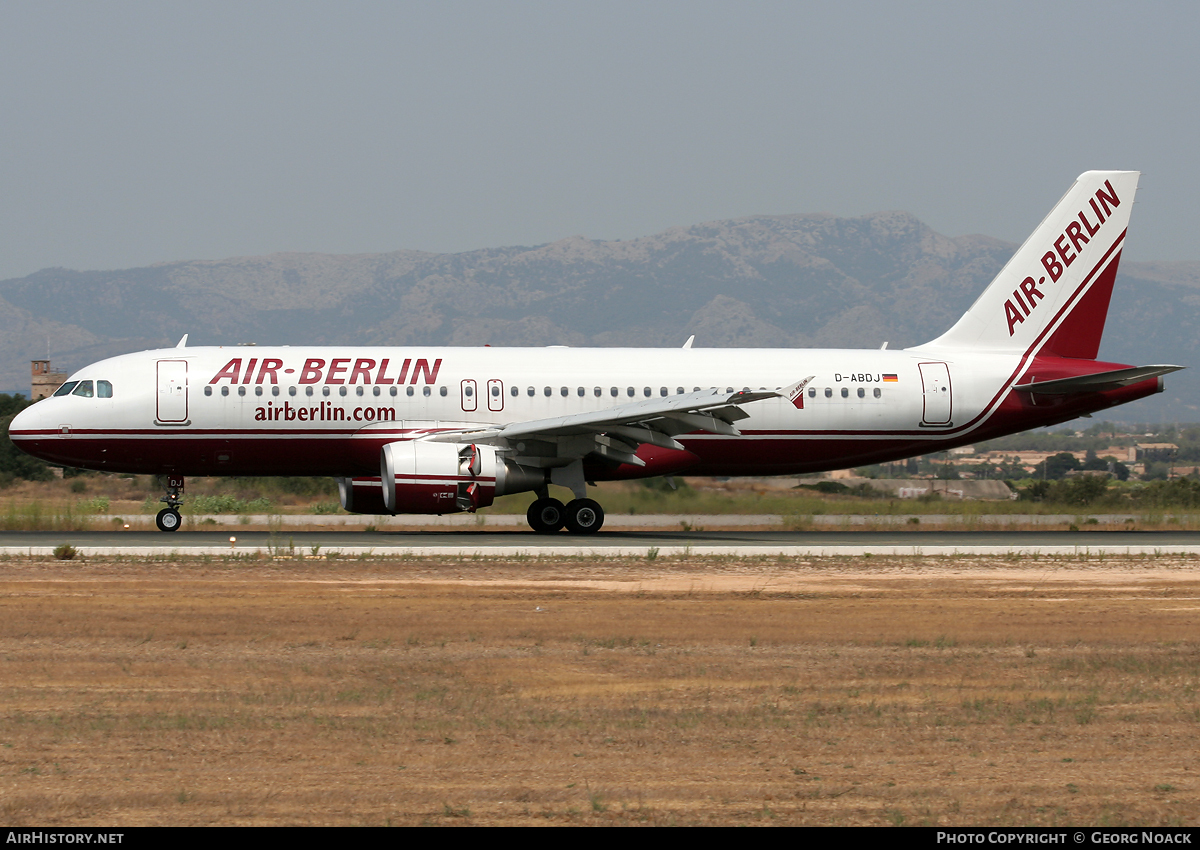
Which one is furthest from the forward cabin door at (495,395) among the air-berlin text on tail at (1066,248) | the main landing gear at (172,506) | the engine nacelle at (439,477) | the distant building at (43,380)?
the distant building at (43,380)

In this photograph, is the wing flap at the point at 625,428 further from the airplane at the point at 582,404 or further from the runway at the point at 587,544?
the runway at the point at 587,544

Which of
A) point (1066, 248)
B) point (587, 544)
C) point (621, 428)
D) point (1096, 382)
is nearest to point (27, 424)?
point (587, 544)

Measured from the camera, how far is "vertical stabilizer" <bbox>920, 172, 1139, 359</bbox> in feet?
104

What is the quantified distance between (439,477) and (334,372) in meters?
3.75

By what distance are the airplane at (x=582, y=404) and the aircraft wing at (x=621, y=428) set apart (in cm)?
5

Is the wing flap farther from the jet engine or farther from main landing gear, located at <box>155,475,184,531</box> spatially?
main landing gear, located at <box>155,475,184,531</box>

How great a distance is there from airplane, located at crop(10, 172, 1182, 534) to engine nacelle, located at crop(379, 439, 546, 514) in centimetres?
4

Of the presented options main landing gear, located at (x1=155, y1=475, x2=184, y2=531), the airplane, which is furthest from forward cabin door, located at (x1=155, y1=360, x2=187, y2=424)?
main landing gear, located at (x1=155, y1=475, x2=184, y2=531)

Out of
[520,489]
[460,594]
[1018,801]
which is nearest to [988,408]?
[520,489]

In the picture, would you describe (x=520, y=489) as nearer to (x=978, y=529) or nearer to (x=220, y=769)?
(x=978, y=529)

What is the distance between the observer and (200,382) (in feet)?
91.8

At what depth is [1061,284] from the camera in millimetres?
31875

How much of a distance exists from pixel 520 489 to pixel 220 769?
1894cm

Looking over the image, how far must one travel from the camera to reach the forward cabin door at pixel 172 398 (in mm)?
27828
